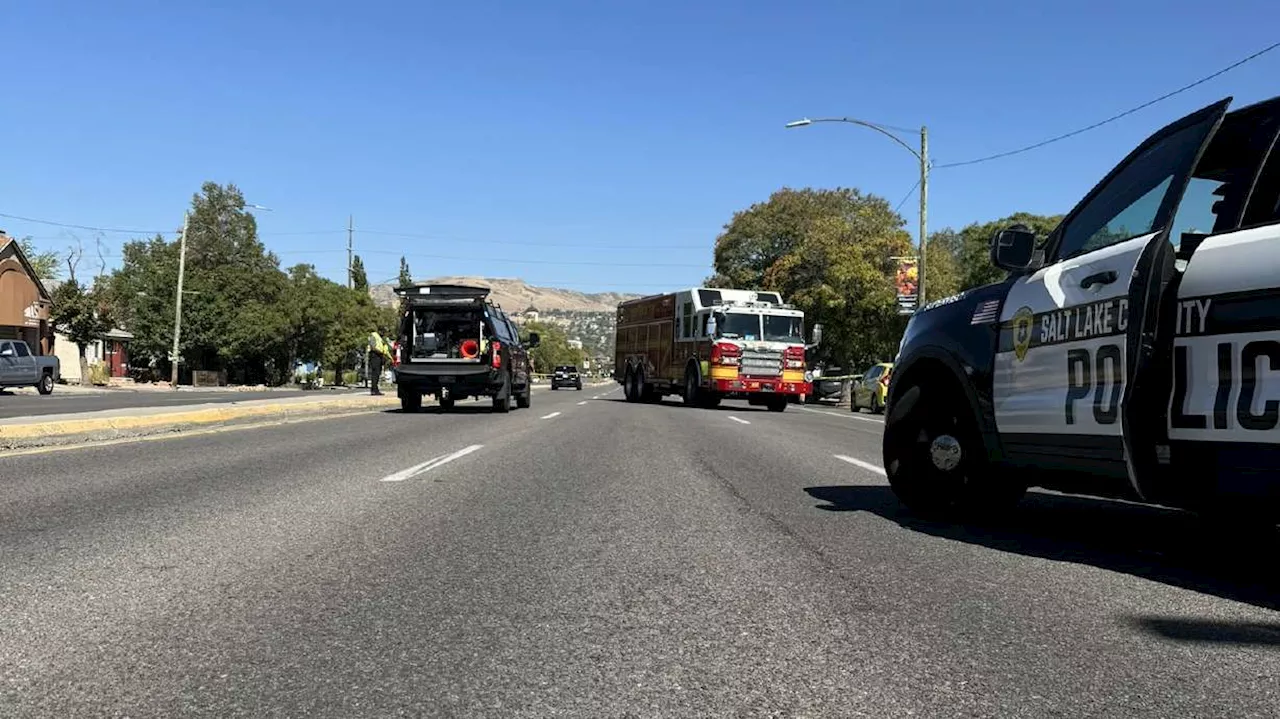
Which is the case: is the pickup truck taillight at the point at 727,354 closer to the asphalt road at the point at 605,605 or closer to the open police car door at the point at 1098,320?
the asphalt road at the point at 605,605

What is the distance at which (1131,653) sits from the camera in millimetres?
3598

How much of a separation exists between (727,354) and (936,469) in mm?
17663

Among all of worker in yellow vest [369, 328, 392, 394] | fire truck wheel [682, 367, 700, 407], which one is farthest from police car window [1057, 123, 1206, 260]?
fire truck wheel [682, 367, 700, 407]

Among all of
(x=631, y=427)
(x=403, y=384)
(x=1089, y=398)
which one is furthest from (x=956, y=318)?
(x=403, y=384)

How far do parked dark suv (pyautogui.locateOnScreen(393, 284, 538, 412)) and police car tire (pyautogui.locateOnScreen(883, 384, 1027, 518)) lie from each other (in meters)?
14.1

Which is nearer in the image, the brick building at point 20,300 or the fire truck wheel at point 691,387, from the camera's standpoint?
the fire truck wheel at point 691,387

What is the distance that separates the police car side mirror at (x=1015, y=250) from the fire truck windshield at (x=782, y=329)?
1898cm

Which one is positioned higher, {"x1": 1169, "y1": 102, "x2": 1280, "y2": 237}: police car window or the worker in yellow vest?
{"x1": 1169, "y1": 102, "x2": 1280, "y2": 237}: police car window

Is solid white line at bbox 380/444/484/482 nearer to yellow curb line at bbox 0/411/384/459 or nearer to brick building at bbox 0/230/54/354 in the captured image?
yellow curb line at bbox 0/411/384/459

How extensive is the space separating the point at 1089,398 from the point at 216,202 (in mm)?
92539

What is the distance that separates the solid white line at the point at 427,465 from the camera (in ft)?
28.4

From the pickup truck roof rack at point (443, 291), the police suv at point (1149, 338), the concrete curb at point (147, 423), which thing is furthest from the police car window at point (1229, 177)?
the pickup truck roof rack at point (443, 291)

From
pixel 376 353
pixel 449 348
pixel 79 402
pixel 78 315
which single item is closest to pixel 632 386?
pixel 376 353

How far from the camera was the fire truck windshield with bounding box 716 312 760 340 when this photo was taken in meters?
24.2
